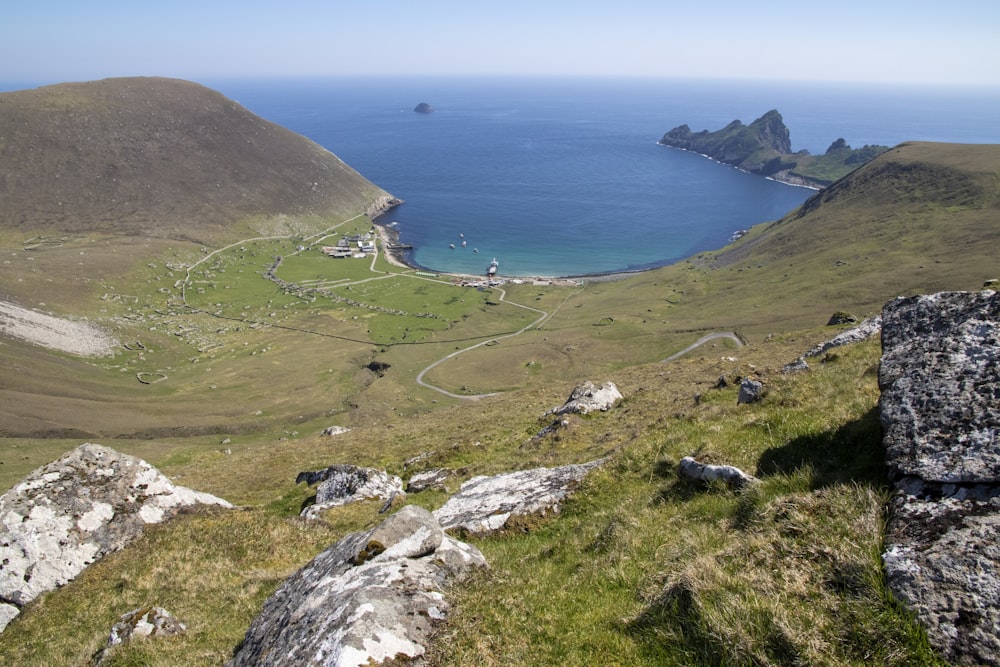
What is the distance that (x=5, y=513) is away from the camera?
2181 cm

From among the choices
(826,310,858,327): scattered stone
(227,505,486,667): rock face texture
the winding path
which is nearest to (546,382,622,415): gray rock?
(227,505,486,667): rock face texture

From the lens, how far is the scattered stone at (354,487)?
27359mm

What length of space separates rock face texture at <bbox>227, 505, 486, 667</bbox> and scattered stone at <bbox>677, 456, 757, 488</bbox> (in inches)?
230

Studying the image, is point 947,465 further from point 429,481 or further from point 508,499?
point 429,481

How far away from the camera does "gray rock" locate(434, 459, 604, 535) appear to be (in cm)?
1591

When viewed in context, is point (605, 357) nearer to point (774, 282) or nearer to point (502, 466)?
point (774, 282)

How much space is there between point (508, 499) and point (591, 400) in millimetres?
20002

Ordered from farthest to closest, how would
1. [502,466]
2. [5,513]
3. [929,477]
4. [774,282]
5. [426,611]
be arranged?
[774,282] < [502,466] < [5,513] < [426,611] < [929,477]

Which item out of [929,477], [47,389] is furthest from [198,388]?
[929,477]

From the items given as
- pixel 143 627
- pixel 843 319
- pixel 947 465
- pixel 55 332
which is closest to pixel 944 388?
pixel 947 465

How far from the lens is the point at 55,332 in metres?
113

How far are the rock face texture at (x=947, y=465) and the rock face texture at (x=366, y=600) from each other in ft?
24.5

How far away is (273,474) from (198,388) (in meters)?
72.8

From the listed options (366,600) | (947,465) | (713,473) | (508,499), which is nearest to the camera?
(947,465)
